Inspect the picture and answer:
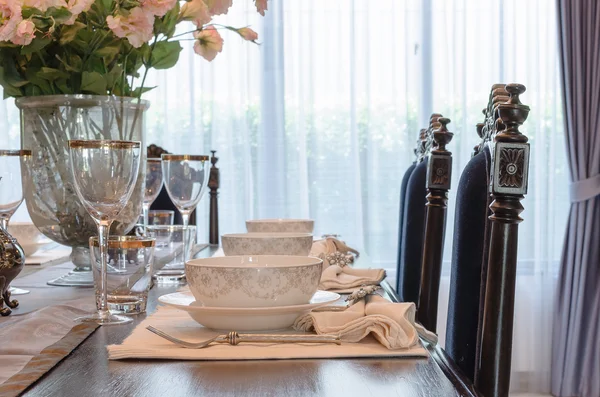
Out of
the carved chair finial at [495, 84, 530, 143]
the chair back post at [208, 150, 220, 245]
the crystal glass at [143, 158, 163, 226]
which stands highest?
the carved chair finial at [495, 84, 530, 143]

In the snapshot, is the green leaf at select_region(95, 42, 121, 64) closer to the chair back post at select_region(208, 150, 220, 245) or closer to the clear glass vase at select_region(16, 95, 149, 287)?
the clear glass vase at select_region(16, 95, 149, 287)

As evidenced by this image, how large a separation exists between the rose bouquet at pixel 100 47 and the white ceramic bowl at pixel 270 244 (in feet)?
1.05

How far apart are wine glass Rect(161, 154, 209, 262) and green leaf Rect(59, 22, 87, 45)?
31cm

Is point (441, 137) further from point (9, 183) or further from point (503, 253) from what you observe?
point (9, 183)

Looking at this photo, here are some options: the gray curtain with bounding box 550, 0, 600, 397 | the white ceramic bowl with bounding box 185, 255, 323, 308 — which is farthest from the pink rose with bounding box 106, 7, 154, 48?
the gray curtain with bounding box 550, 0, 600, 397

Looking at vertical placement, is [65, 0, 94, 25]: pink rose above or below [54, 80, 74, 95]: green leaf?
above

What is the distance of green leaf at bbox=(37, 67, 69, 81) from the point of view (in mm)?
1278

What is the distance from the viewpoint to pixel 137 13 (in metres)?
1.13

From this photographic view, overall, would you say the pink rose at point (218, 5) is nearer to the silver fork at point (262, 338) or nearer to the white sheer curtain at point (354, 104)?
the silver fork at point (262, 338)

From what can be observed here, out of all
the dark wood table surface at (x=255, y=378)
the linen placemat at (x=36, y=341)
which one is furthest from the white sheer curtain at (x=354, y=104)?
the dark wood table surface at (x=255, y=378)

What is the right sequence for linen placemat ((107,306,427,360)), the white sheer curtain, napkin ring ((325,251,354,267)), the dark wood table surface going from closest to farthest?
the dark wood table surface, linen placemat ((107,306,427,360)), napkin ring ((325,251,354,267)), the white sheer curtain

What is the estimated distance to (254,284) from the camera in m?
0.81

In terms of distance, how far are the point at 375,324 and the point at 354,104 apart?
116 inches

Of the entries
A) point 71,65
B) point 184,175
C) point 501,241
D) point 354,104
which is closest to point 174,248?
point 184,175
